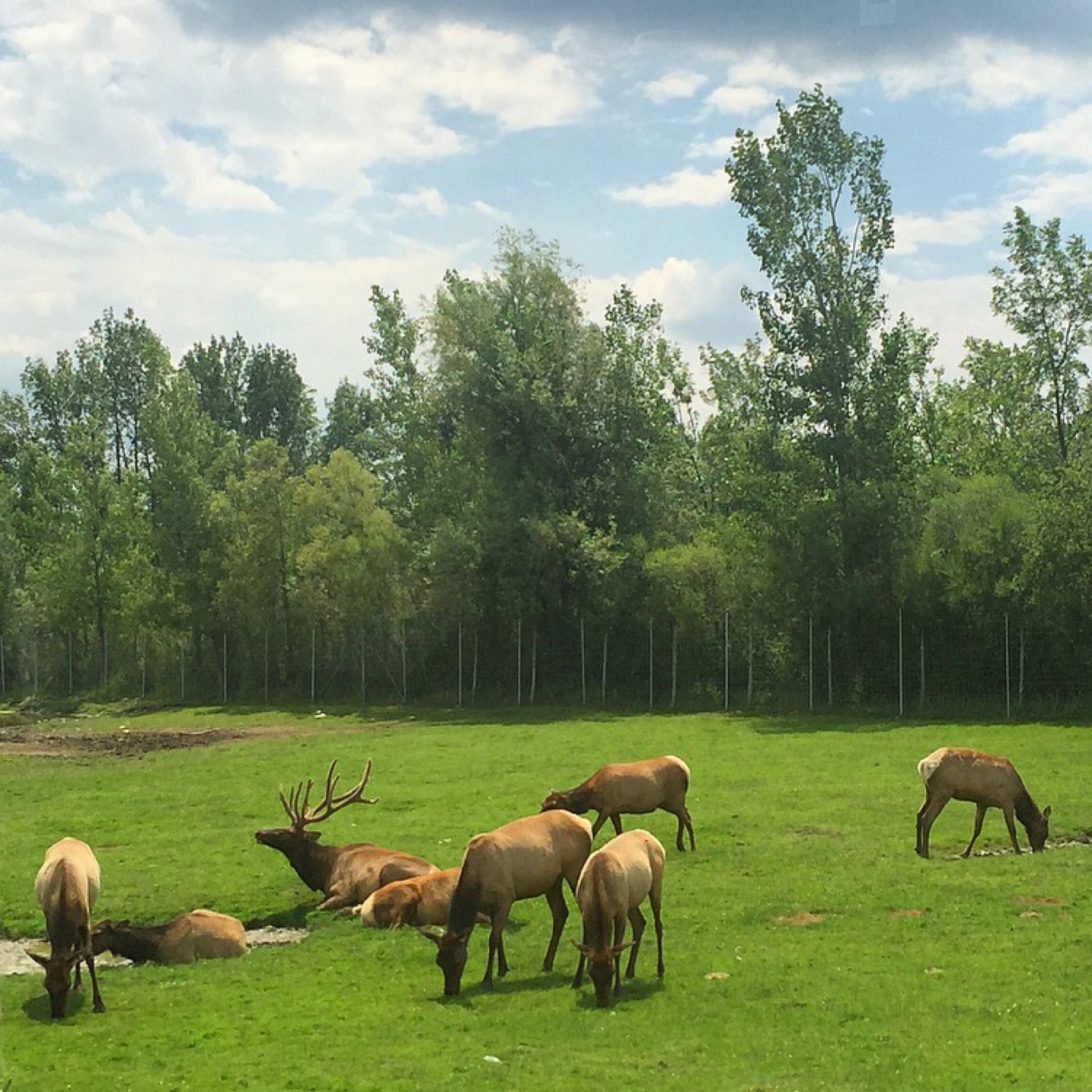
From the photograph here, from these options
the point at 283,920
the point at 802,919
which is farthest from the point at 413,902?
the point at 802,919

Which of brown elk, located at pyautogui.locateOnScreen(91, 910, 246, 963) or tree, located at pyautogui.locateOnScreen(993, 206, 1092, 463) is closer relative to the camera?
brown elk, located at pyautogui.locateOnScreen(91, 910, 246, 963)

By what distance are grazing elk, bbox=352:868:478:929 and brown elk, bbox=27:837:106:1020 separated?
3387mm

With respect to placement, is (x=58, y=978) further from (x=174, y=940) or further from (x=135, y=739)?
(x=135, y=739)

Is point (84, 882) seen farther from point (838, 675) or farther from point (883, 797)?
point (838, 675)

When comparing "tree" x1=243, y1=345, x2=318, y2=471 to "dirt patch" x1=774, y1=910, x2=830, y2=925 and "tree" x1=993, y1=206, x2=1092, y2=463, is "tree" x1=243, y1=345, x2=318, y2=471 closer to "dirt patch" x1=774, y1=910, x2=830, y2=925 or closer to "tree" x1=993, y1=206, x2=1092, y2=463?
"tree" x1=993, y1=206, x2=1092, y2=463

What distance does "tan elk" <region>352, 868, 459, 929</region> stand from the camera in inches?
642

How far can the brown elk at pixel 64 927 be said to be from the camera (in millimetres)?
13195

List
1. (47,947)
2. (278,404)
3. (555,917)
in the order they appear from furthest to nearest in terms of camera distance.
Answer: (278,404)
(47,947)
(555,917)

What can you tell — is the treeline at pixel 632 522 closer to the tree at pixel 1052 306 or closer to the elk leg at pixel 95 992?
the tree at pixel 1052 306

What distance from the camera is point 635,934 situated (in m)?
14.0

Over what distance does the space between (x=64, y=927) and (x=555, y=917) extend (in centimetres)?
475

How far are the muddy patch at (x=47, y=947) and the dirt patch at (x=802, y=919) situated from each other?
18.2 ft

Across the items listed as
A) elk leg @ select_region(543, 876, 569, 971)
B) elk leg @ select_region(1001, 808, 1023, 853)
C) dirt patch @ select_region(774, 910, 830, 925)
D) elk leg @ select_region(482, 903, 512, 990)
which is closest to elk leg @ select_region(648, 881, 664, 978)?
elk leg @ select_region(543, 876, 569, 971)

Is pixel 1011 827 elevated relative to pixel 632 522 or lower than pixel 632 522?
lower
